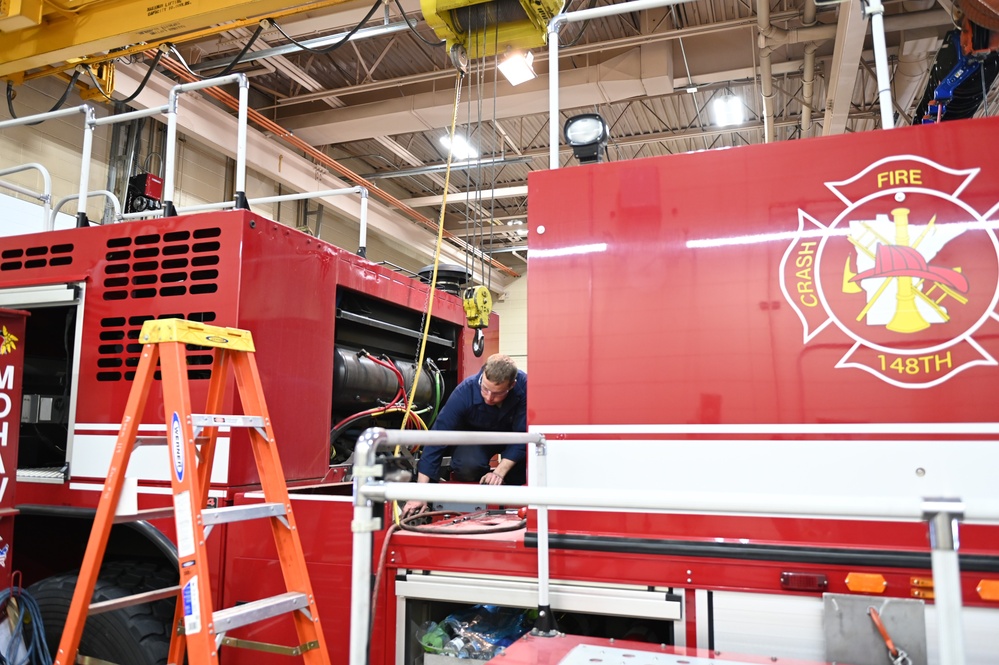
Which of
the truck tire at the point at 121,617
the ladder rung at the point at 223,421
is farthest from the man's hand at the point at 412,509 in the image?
the truck tire at the point at 121,617

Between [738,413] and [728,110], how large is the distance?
6.93 meters

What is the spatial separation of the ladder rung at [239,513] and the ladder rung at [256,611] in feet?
0.85

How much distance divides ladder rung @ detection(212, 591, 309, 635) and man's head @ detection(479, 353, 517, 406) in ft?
4.78

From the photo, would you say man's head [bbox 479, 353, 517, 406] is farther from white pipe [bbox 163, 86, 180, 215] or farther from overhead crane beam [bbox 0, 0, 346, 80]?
overhead crane beam [bbox 0, 0, 346, 80]

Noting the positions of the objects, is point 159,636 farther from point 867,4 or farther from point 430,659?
point 867,4

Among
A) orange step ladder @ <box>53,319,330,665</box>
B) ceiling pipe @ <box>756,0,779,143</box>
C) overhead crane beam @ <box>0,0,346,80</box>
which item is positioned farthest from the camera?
ceiling pipe @ <box>756,0,779,143</box>

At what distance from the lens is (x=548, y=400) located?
2.11m

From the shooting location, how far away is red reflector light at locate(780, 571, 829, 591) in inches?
70.2

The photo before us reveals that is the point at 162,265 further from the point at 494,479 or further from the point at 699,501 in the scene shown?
the point at 699,501

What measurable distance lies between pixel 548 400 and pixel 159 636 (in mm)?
1756

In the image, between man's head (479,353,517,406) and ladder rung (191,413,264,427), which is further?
man's head (479,353,517,406)

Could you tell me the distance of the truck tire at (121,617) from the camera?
8.18 ft

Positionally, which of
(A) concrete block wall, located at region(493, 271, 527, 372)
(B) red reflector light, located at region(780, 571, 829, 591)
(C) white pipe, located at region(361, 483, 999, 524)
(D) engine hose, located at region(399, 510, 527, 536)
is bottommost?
(B) red reflector light, located at region(780, 571, 829, 591)

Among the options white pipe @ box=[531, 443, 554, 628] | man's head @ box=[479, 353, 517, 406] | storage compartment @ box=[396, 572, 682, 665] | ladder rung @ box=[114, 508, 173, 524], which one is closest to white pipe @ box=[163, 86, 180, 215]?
ladder rung @ box=[114, 508, 173, 524]
